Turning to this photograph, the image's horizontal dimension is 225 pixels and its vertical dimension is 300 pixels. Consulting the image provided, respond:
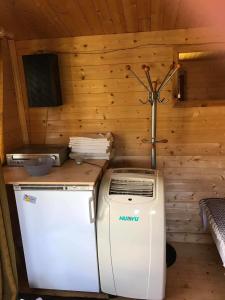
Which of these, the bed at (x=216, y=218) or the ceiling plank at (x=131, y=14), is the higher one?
the ceiling plank at (x=131, y=14)

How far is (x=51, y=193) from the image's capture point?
5.37 ft

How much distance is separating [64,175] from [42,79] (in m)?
0.79

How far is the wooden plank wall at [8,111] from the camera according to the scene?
2000mm

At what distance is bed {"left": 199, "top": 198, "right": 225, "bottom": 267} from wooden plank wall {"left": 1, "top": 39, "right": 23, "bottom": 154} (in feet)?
5.51

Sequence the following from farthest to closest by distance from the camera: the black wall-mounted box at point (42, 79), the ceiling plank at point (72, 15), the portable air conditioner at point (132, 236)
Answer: the black wall-mounted box at point (42, 79) → the portable air conditioner at point (132, 236) → the ceiling plank at point (72, 15)

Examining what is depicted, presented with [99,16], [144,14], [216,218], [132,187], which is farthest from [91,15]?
[216,218]

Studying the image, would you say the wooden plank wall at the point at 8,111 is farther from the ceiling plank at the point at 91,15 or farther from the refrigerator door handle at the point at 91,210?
the refrigerator door handle at the point at 91,210

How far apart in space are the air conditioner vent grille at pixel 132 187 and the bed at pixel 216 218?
0.55 meters

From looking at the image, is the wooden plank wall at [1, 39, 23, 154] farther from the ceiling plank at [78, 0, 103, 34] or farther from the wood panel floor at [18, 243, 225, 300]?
the wood panel floor at [18, 243, 225, 300]

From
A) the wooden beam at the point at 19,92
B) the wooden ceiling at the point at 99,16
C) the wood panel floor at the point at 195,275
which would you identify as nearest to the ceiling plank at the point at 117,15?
the wooden ceiling at the point at 99,16

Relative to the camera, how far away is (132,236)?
163cm

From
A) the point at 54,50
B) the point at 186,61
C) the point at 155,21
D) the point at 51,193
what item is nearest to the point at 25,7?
the point at 54,50

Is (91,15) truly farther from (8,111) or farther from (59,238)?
(59,238)

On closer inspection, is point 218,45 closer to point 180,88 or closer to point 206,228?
point 180,88
